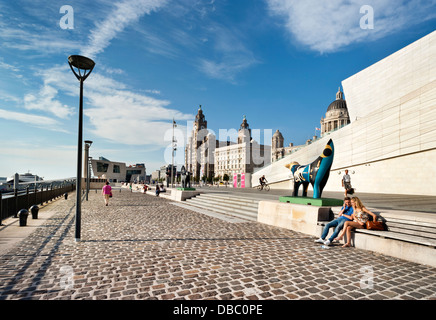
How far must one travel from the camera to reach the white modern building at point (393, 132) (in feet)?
61.2

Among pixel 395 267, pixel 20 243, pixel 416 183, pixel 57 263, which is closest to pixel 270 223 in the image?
pixel 395 267

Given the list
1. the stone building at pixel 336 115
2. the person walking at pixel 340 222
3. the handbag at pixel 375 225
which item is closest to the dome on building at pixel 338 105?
the stone building at pixel 336 115

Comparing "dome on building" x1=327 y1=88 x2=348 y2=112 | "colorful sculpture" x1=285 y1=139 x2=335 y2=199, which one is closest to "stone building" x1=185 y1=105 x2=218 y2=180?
"dome on building" x1=327 y1=88 x2=348 y2=112

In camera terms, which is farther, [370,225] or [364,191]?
[364,191]

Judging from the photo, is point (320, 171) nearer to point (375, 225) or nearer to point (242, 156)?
point (375, 225)

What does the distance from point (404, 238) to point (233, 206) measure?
31.3ft

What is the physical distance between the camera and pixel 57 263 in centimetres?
524

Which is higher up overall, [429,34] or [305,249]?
[429,34]

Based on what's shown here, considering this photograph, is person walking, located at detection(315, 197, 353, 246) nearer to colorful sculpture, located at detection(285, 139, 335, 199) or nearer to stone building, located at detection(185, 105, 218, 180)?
colorful sculpture, located at detection(285, 139, 335, 199)

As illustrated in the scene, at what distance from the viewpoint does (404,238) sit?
584 centimetres

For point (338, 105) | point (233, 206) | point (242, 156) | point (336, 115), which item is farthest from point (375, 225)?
point (242, 156)

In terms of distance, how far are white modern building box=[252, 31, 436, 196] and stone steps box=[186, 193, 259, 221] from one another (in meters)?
15.2

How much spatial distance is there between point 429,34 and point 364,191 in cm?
1666
